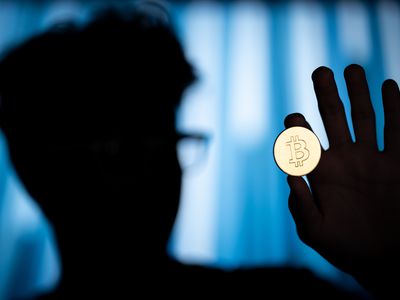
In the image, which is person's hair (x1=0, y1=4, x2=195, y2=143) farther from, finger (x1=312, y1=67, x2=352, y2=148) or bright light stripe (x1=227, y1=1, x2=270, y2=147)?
finger (x1=312, y1=67, x2=352, y2=148)

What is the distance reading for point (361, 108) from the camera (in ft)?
2.46

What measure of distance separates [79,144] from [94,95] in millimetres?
209

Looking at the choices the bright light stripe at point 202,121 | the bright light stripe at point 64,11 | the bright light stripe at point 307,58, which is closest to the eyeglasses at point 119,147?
the bright light stripe at point 202,121

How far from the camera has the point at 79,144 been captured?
1247mm

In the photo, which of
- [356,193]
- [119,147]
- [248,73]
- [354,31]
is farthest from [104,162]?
[354,31]

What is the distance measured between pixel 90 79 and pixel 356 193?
107 cm

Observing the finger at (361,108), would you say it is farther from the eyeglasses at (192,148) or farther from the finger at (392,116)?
the eyeglasses at (192,148)

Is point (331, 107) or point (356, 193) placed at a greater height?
point (331, 107)

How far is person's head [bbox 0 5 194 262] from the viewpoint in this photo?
123cm

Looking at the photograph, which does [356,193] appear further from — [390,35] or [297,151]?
[390,35]

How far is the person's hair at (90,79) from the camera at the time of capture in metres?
1.29

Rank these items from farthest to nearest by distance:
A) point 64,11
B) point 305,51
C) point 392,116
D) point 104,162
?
point 64,11 < point 305,51 < point 104,162 < point 392,116

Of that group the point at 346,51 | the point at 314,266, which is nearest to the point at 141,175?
the point at 314,266

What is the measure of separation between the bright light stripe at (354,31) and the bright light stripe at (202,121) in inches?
29.1
